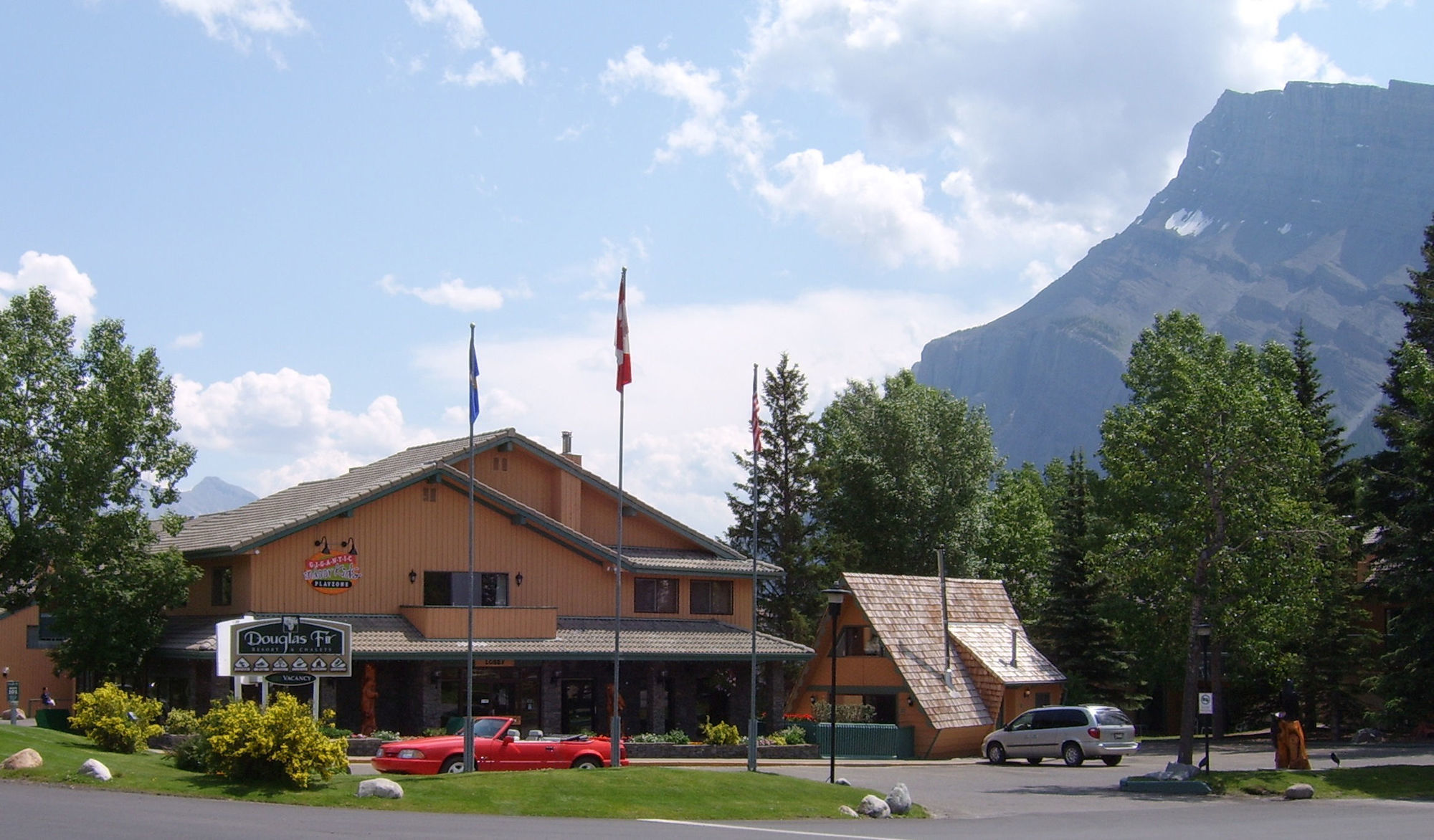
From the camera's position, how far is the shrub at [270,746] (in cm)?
2178

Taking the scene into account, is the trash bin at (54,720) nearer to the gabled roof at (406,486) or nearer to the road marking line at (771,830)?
the gabled roof at (406,486)

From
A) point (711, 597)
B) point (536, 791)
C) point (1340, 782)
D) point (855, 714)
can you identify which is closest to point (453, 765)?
point (536, 791)

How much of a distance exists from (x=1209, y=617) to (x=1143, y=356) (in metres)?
30.7

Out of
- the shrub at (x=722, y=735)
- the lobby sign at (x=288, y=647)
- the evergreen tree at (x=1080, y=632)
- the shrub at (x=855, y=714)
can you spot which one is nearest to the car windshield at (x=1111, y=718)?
the shrub at (x=855, y=714)

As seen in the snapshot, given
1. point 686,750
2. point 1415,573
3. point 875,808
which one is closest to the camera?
point 875,808

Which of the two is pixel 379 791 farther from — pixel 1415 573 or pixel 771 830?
pixel 1415 573

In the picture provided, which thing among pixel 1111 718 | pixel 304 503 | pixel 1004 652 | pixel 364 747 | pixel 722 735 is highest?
pixel 304 503

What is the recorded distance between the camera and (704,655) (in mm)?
42562

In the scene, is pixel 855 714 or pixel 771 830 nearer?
pixel 771 830

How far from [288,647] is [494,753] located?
4.92 meters

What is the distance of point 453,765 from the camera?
27953mm

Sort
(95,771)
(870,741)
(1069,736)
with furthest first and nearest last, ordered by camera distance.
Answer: (870,741), (1069,736), (95,771)

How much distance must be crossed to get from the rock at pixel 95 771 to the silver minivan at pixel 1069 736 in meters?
26.6

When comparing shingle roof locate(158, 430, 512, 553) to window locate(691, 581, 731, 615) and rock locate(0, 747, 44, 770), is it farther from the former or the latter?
rock locate(0, 747, 44, 770)
